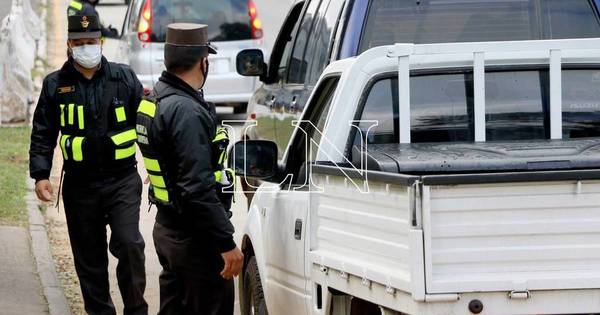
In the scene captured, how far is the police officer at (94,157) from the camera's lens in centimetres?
786

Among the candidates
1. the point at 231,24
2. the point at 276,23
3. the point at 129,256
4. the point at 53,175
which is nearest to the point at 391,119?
the point at 129,256

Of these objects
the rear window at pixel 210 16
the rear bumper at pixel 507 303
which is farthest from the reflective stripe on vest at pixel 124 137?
the rear window at pixel 210 16

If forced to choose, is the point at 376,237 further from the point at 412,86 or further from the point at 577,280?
the point at 412,86

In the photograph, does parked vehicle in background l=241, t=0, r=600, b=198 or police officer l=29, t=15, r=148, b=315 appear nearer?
police officer l=29, t=15, r=148, b=315

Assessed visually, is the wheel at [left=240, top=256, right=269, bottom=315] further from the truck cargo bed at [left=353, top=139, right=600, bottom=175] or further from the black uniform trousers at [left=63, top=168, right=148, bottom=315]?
the truck cargo bed at [left=353, top=139, right=600, bottom=175]

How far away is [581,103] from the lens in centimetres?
636

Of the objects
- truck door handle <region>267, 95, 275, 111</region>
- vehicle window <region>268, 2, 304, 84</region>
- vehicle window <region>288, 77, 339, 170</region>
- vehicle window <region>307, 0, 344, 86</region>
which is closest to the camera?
vehicle window <region>288, 77, 339, 170</region>

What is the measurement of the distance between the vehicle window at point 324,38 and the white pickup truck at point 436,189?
52.0 inches

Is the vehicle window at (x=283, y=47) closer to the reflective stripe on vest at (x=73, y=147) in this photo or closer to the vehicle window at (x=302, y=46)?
the vehicle window at (x=302, y=46)

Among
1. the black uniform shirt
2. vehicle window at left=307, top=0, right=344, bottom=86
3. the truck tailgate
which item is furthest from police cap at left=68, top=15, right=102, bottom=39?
the truck tailgate

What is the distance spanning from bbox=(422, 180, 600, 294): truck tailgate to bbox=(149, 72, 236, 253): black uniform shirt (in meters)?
1.57

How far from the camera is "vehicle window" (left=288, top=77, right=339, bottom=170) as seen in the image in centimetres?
660

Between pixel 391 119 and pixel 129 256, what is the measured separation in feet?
7.69

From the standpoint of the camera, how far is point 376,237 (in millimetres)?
5117
